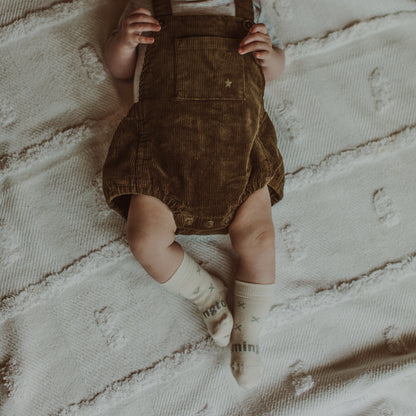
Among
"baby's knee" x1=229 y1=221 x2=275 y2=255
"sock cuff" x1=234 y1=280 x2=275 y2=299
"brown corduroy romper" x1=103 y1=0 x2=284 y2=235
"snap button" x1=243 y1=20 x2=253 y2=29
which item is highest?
"snap button" x1=243 y1=20 x2=253 y2=29

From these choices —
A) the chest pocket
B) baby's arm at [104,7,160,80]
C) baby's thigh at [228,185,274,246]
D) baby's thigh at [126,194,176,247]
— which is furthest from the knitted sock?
baby's arm at [104,7,160,80]

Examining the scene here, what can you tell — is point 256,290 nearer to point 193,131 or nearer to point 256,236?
point 256,236

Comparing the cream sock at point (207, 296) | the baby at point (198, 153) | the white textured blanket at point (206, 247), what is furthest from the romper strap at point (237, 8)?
the cream sock at point (207, 296)

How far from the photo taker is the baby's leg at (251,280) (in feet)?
2.73

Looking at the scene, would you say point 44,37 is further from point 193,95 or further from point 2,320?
point 2,320

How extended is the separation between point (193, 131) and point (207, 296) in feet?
1.22

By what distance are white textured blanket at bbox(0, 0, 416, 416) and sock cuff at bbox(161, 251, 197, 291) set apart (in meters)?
0.08

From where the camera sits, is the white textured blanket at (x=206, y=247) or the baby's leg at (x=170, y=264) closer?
the baby's leg at (x=170, y=264)

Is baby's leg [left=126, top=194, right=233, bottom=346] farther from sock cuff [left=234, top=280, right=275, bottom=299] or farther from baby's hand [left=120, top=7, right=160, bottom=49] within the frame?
baby's hand [left=120, top=7, right=160, bottom=49]

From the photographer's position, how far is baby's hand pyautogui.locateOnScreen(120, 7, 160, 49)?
810 mm

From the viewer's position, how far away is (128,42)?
33.1 inches

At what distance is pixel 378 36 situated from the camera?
1014 millimetres

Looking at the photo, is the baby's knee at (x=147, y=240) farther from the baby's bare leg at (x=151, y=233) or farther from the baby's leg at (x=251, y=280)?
the baby's leg at (x=251, y=280)

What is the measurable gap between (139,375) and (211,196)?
447 millimetres
